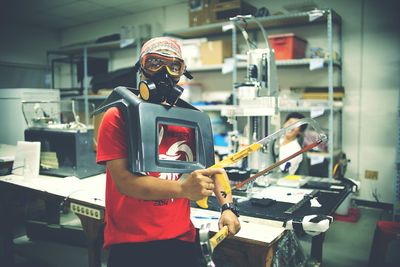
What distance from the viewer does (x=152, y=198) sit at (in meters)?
1.12

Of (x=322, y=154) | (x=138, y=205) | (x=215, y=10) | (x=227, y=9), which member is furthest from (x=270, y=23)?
(x=138, y=205)

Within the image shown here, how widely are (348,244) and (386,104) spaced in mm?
1622

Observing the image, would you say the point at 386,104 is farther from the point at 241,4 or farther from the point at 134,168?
the point at 134,168

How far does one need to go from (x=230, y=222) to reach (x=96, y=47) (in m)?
5.00

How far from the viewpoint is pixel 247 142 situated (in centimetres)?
219

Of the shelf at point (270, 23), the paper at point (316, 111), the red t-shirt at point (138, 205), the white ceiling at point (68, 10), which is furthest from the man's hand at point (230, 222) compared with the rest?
the white ceiling at point (68, 10)

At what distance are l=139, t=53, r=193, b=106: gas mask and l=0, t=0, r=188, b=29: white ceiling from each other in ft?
12.6

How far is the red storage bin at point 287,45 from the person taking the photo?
12.0 ft

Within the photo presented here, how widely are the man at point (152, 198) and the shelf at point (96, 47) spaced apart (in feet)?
12.2

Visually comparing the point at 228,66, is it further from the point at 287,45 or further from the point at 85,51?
the point at 85,51

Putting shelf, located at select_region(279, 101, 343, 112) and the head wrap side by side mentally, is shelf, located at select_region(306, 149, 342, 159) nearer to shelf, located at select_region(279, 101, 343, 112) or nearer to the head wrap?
shelf, located at select_region(279, 101, 343, 112)

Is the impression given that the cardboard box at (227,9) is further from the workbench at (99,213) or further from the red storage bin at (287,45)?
the workbench at (99,213)

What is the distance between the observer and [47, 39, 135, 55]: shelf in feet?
16.0

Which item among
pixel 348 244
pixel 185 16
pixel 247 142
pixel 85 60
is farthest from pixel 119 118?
pixel 85 60
